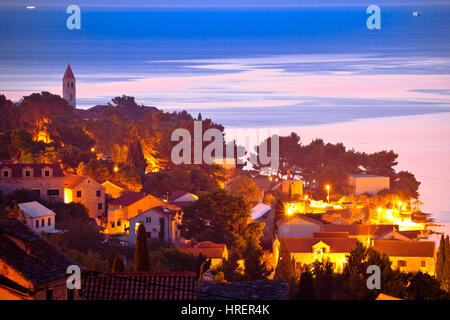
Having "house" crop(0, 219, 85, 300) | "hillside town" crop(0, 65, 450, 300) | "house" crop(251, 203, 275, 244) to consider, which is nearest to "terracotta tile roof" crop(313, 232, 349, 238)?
"hillside town" crop(0, 65, 450, 300)

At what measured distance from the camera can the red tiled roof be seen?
113 feet

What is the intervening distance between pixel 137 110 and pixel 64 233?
47.1 m

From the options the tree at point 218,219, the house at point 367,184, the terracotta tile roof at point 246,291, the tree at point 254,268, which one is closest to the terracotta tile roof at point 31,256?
the terracotta tile roof at point 246,291

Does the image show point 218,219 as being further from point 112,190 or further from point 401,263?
point 112,190

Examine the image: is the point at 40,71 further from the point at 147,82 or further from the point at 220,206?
the point at 220,206

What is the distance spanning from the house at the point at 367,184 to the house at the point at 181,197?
601 inches

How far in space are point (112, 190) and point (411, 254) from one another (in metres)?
14.7

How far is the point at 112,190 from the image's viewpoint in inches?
1501

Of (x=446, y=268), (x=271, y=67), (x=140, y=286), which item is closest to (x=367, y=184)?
(x=446, y=268)

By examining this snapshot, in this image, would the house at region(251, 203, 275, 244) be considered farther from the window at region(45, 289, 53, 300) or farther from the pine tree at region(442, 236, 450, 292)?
the window at region(45, 289, 53, 300)

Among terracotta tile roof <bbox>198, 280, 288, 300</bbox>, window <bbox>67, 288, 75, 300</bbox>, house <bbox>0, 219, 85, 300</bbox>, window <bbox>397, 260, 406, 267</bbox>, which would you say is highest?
house <bbox>0, 219, 85, 300</bbox>

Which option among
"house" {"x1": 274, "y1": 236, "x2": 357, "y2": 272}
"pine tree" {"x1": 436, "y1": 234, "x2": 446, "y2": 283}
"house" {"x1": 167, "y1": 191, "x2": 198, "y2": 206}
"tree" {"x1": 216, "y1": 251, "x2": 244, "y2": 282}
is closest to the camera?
"tree" {"x1": 216, "y1": 251, "x2": 244, "y2": 282}

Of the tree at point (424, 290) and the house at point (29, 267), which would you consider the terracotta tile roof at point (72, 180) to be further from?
the house at point (29, 267)

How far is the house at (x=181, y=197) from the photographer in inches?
1476
